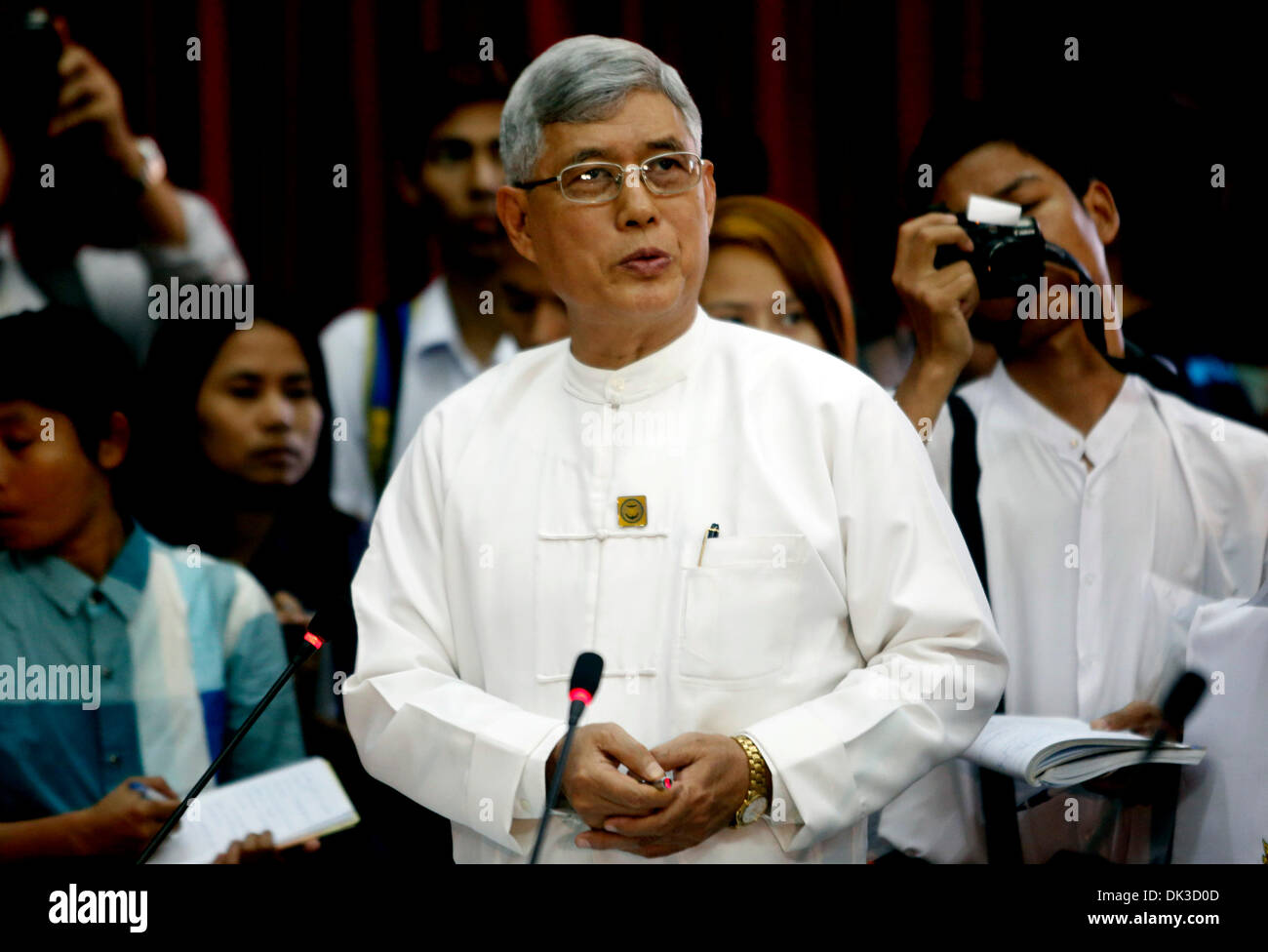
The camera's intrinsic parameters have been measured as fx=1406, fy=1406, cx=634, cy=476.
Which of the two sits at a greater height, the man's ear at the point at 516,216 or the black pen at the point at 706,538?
the man's ear at the point at 516,216

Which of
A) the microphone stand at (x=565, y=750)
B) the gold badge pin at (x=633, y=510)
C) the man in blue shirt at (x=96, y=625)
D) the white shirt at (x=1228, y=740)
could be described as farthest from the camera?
the man in blue shirt at (x=96, y=625)

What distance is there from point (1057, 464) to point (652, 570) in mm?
970

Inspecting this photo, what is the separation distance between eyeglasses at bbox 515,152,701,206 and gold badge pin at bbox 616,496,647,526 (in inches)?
19.5

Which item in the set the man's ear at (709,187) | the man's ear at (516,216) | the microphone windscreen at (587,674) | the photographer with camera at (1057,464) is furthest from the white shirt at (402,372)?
the microphone windscreen at (587,674)

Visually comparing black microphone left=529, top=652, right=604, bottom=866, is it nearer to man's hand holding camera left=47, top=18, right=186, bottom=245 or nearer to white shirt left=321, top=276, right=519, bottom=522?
white shirt left=321, top=276, right=519, bottom=522

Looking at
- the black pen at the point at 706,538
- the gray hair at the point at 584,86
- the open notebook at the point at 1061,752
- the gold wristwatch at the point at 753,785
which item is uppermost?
the gray hair at the point at 584,86

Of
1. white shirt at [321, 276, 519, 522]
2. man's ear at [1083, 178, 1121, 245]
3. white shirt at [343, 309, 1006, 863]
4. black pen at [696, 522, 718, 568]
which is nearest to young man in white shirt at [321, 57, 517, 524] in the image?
white shirt at [321, 276, 519, 522]

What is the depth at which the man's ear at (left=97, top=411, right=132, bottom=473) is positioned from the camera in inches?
122

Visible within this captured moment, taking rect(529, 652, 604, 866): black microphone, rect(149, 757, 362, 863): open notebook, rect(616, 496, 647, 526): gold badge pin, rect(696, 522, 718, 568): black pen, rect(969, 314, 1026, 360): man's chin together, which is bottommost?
rect(149, 757, 362, 863): open notebook

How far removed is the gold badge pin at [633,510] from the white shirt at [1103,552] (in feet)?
2.48

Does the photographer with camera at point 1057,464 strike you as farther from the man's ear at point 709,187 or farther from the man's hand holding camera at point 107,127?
the man's hand holding camera at point 107,127

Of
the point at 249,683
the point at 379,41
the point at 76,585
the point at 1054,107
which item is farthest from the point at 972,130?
the point at 76,585

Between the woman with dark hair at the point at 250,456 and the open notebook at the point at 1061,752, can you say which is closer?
the open notebook at the point at 1061,752

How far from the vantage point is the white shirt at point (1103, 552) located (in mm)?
2727
